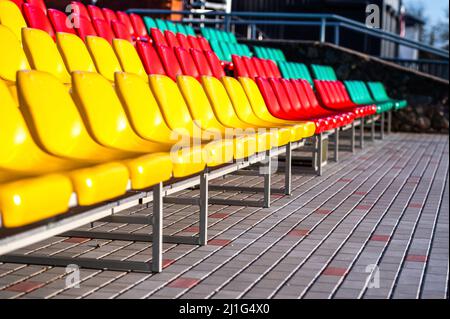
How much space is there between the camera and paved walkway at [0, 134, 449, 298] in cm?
354

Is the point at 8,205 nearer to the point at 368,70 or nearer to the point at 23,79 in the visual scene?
the point at 23,79

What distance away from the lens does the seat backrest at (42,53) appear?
4578 millimetres

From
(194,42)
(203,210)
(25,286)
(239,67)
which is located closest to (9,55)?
(203,210)

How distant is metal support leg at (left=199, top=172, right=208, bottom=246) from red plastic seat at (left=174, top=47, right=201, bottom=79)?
2.38m

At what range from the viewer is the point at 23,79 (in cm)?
346

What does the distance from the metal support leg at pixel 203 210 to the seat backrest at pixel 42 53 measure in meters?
1.04

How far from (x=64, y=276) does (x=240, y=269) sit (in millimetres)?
767

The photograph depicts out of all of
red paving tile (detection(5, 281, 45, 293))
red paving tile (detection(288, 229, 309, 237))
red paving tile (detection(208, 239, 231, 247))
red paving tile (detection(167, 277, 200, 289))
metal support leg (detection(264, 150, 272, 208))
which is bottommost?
red paving tile (detection(288, 229, 309, 237))

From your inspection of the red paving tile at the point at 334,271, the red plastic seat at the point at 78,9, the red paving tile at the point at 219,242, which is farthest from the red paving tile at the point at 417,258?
the red plastic seat at the point at 78,9

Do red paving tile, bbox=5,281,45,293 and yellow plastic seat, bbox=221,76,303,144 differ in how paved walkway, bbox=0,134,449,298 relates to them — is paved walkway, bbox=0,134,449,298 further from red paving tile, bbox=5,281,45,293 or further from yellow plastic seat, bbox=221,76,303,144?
yellow plastic seat, bbox=221,76,303,144

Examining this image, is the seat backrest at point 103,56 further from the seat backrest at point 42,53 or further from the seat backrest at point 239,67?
the seat backrest at point 239,67

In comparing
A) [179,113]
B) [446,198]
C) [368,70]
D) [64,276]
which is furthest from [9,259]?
[368,70]

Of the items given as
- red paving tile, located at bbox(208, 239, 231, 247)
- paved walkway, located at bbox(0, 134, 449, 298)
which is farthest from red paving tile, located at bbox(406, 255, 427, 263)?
red paving tile, located at bbox(208, 239, 231, 247)
